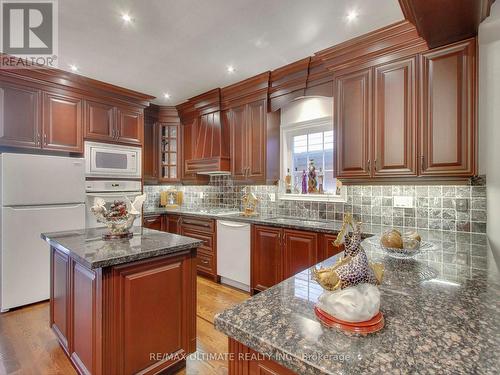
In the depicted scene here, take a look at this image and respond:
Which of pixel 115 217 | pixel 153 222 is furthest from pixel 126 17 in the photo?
pixel 153 222

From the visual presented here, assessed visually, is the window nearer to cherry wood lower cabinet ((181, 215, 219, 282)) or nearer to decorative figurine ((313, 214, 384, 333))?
cherry wood lower cabinet ((181, 215, 219, 282))

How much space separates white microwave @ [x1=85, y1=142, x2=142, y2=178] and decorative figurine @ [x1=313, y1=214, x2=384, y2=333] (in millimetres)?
3376

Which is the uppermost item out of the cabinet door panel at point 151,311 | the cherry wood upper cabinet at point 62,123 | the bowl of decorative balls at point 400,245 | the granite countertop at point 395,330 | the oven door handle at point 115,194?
the cherry wood upper cabinet at point 62,123

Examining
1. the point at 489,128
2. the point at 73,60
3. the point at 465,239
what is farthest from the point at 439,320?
the point at 73,60

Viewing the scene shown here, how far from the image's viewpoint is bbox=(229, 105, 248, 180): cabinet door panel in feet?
11.3

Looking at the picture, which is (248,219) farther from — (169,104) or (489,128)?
(169,104)

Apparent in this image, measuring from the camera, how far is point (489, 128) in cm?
144

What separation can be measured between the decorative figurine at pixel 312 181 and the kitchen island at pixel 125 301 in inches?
71.9

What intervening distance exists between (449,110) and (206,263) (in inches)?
122

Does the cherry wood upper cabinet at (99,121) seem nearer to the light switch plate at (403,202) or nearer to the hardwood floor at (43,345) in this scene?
the hardwood floor at (43,345)

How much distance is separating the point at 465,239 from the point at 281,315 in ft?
6.47

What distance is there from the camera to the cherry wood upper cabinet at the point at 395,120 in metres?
2.10

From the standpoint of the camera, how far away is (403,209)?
7.88 feet

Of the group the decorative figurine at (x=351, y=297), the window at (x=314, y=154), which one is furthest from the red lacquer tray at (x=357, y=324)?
the window at (x=314, y=154)
